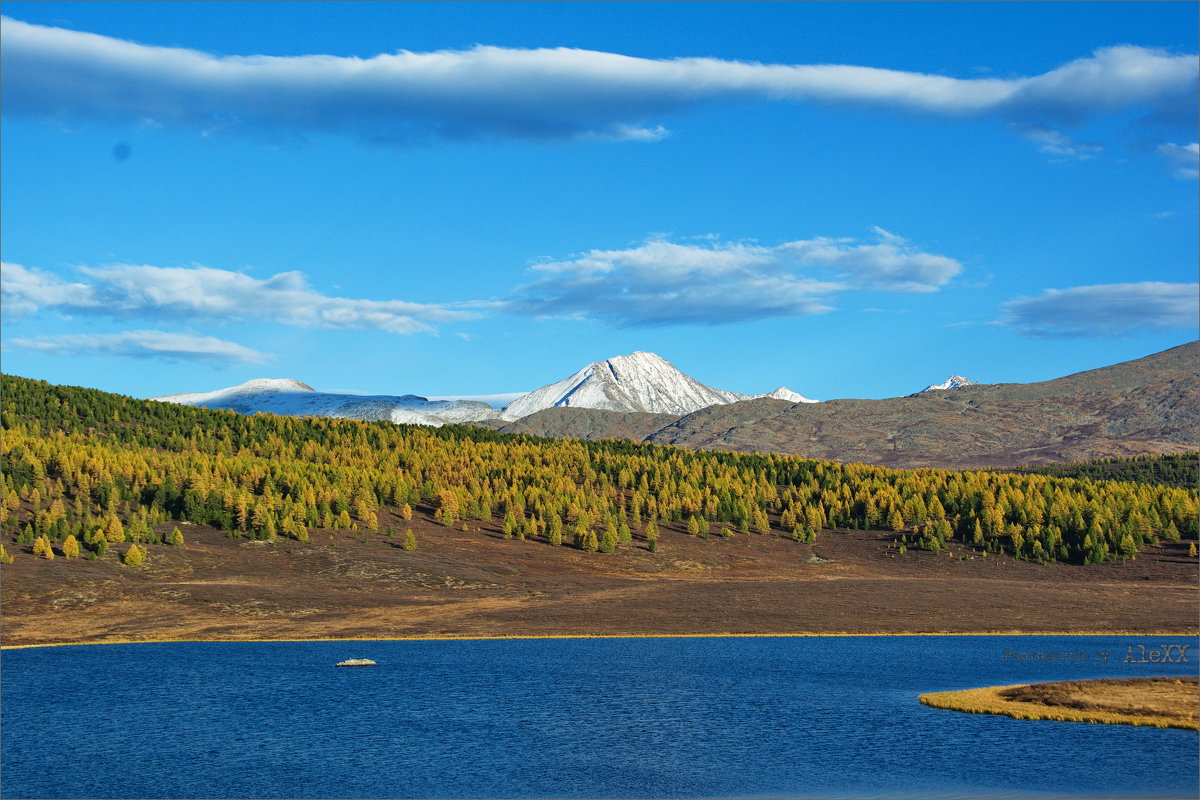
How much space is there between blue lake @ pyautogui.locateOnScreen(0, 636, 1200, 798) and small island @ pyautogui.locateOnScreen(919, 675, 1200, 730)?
220 cm

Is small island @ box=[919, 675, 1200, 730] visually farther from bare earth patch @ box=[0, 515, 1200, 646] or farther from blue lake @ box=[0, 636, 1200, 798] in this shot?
bare earth patch @ box=[0, 515, 1200, 646]

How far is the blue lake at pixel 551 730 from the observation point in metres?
53.1

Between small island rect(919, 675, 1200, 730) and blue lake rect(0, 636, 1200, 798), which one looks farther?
small island rect(919, 675, 1200, 730)

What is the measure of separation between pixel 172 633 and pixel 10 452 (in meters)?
Answer: 99.3

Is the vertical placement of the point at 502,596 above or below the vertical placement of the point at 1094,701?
below

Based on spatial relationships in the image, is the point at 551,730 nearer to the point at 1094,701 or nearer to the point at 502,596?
the point at 1094,701

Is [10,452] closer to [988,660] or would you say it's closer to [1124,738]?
[988,660]

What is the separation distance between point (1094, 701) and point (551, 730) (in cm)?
3480

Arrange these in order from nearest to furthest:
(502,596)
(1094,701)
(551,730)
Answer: (551,730) < (1094,701) < (502,596)

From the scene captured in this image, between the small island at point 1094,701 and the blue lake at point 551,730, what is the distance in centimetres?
220

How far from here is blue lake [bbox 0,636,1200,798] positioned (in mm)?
53062

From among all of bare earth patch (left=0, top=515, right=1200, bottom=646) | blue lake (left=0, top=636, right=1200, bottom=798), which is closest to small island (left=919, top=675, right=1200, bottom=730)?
blue lake (left=0, top=636, right=1200, bottom=798)

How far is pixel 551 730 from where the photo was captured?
6631 centimetres

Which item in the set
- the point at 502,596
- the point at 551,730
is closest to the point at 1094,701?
the point at 551,730
